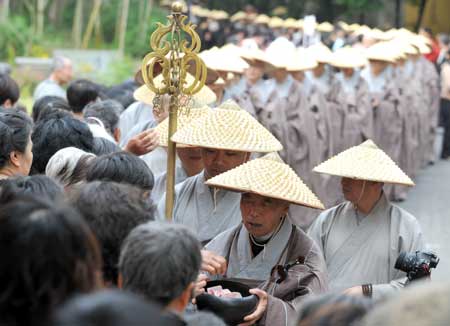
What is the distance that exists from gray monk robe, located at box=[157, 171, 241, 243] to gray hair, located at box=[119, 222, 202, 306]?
2585mm

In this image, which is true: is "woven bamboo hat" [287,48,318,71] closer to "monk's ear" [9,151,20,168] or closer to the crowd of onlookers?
"monk's ear" [9,151,20,168]

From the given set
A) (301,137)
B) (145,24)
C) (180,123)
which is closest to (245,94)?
(301,137)

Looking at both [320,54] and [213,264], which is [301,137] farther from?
[213,264]

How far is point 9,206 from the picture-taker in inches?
121

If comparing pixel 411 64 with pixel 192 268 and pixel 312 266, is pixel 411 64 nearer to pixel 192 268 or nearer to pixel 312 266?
pixel 312 266

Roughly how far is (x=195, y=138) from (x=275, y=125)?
6599 millimetres

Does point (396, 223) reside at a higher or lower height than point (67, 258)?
lower

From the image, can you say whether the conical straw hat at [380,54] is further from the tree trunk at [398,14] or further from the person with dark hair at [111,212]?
the tree trunk at [398,14]

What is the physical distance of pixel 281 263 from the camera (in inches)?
201

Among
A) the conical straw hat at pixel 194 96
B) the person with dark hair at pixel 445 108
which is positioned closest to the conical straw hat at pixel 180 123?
the conical straw hat at pixel 194 96

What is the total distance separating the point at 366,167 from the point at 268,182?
34.1 inches

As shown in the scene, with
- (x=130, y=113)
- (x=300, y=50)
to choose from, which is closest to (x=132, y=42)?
(x=300, y=50)

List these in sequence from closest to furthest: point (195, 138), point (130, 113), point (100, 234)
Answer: point (100, 234), point (195, 138), point (130, 113)

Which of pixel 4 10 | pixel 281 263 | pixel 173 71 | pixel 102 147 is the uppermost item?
pixel 173 71
